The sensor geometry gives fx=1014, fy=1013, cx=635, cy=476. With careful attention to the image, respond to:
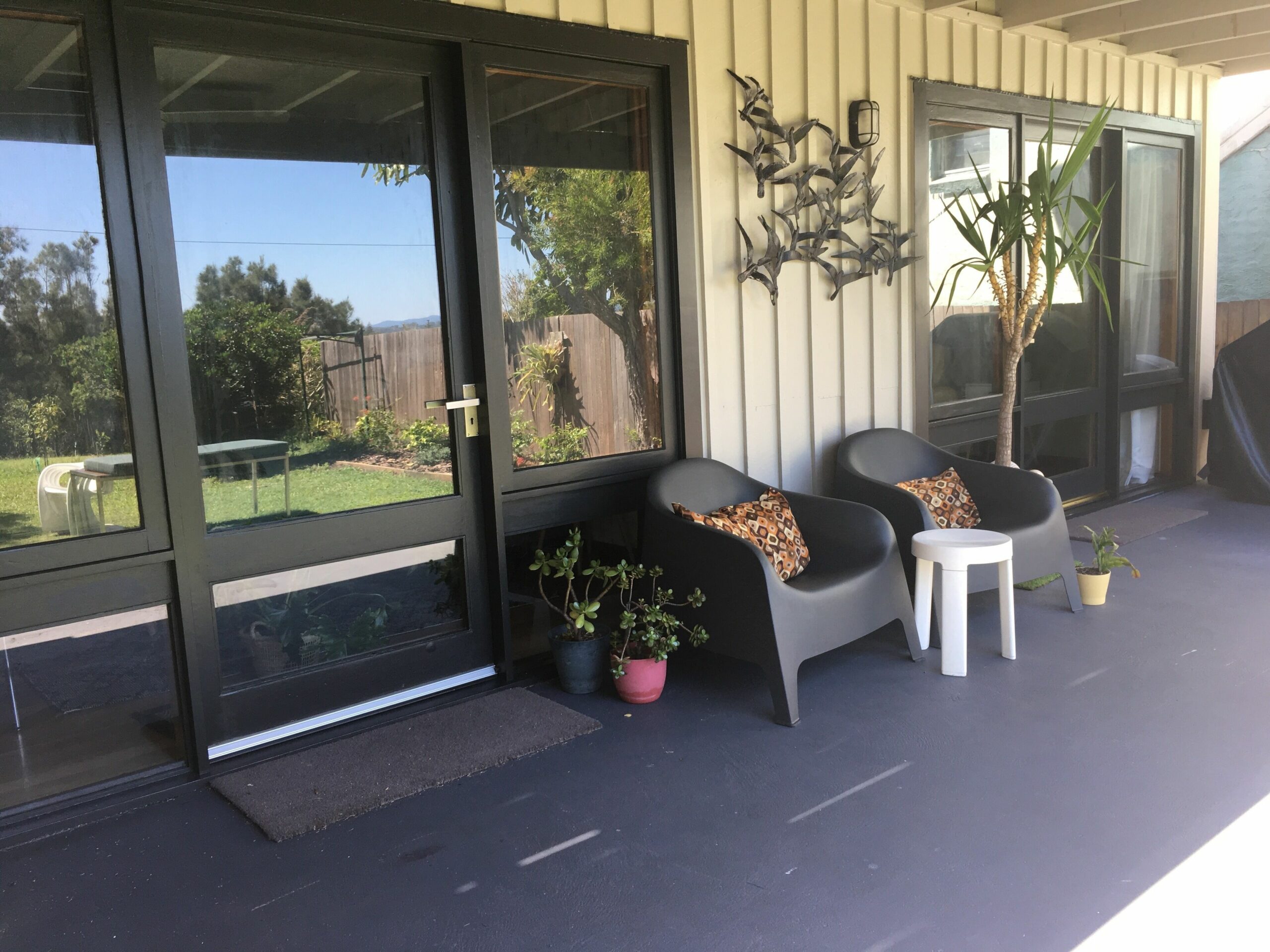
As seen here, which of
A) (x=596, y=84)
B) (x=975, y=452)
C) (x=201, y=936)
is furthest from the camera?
(x=975, y=452)

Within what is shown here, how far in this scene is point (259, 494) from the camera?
3.17 meters

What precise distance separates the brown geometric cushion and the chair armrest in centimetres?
8

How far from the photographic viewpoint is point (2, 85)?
2656mm

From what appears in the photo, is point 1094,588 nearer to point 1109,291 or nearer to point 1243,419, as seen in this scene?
point 1109,291

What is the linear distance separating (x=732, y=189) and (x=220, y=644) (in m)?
2.63

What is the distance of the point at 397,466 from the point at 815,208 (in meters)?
2.22

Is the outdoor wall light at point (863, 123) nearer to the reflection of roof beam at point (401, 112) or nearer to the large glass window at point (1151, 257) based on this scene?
the reflection of roof beam at point (401, 112)

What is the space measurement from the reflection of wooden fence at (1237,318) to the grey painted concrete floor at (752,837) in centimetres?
463

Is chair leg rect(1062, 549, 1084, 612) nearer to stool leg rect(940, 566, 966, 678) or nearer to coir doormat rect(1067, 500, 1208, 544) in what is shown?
stool leg rect(940, 566, 966, 678)

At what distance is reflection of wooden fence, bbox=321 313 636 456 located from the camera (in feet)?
11.0

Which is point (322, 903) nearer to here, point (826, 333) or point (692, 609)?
point (692, 609)

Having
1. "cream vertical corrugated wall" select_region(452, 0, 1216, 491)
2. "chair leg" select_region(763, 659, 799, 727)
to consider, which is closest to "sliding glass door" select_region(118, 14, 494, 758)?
"cream vertical corrugated wall" select_region(452, 0, 1216, 491)

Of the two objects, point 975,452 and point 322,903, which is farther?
point 975,452

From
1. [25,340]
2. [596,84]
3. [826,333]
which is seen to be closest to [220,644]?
[25,340]
